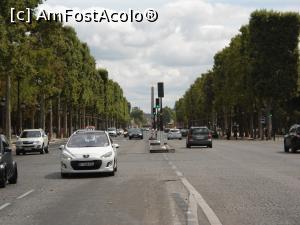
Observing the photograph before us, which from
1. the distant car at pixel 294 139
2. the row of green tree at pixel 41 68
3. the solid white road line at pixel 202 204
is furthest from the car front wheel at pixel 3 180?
the distant car at pixel 294 139

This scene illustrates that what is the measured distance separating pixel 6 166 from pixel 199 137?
33858 mm

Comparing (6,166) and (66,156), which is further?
(66,156)

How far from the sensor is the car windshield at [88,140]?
2239cm

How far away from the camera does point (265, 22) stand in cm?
7212

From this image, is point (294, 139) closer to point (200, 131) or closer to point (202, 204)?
point (200, 131)

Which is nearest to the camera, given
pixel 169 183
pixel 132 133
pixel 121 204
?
pixel 121 204

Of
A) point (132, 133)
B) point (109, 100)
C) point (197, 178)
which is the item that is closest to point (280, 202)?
point (197, 178)

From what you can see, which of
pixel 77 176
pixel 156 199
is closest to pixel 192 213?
pixel 156 199

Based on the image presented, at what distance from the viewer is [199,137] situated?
51312mm

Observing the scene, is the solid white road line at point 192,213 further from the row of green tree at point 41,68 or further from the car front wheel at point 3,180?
the row of green tree at point 41,68

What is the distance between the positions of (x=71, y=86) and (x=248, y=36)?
21484mm

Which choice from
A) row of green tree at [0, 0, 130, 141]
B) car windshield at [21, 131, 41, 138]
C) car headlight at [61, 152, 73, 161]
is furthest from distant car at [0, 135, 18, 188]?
car windshield at [21, 131, 41, 138]

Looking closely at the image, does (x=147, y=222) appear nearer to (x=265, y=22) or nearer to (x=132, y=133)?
→ (x=265, y=22)

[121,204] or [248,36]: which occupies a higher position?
[248,36]
